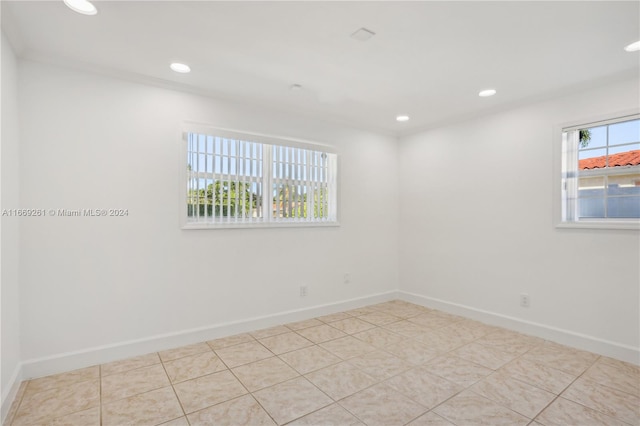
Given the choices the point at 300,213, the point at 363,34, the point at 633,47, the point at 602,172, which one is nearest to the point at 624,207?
the point at 602,172

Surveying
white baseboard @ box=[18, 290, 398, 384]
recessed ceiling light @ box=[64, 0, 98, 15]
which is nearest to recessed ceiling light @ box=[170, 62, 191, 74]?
recessed ceiling light @ box=[64, 0, 98, 15]

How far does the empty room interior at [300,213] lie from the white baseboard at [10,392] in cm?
2

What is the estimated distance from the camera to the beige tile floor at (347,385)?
205 centimetres

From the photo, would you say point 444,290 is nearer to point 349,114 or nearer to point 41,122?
point 349,114

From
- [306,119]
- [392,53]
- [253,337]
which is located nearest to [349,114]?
[306,119]

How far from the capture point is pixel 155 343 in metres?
2.98

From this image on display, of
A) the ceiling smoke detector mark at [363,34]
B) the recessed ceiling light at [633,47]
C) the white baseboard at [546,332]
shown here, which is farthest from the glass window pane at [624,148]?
the ceiling smoke detector mark at [363,34]

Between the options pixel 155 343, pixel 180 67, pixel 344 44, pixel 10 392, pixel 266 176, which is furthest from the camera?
pixel 266 176

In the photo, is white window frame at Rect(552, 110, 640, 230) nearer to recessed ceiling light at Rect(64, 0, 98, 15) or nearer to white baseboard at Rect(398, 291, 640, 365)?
white baseboard at Rect(398, 291, 640, 365)

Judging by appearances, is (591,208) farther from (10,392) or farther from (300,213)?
(10,392)

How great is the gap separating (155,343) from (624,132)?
4.63 m

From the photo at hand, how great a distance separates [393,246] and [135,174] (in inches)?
136

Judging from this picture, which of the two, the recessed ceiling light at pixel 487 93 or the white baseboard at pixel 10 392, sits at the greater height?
the recessed ceiling light at pixel 487 93

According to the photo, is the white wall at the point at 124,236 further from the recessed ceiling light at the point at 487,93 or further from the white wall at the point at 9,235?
the recessed ceiling light at the point at 487,93
